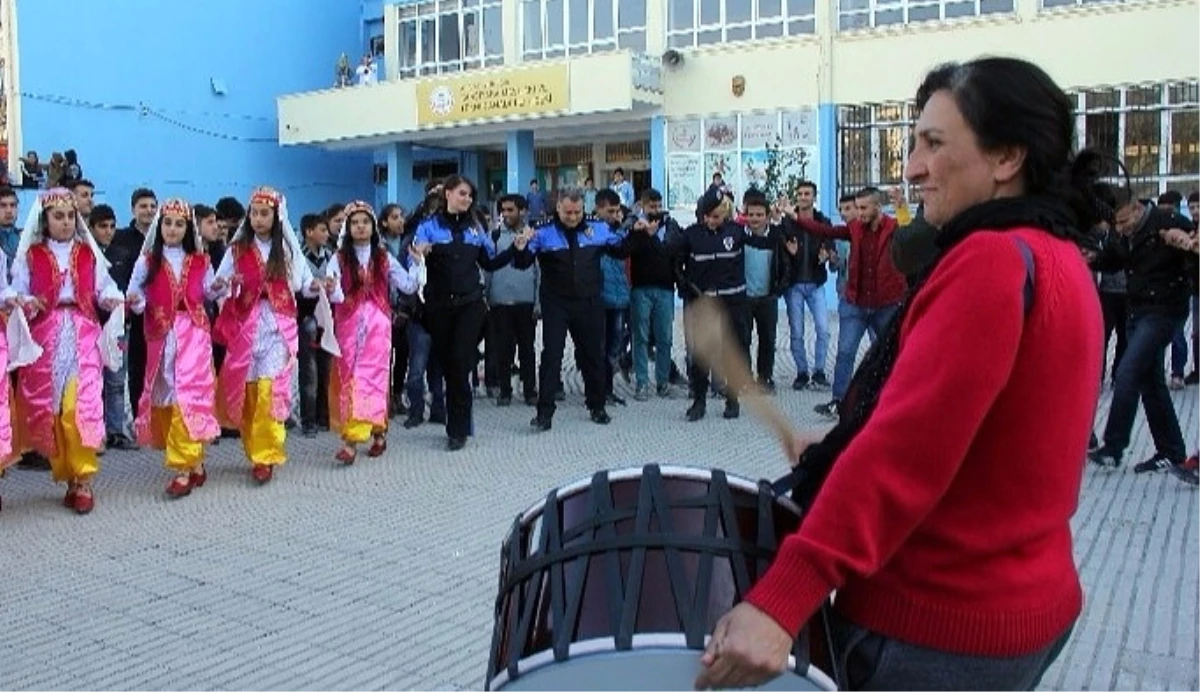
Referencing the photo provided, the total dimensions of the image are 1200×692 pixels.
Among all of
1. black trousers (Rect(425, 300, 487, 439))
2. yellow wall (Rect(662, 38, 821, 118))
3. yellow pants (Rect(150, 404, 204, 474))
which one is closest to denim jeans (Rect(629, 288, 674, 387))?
black trousers (Rect(425, 300, 487, 439))

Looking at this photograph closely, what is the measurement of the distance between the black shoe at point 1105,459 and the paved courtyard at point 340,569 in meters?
0.15

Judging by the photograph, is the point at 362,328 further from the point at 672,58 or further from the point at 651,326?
the point at 672,58

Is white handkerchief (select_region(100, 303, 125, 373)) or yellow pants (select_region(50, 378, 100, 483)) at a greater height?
white handkerchief (select_region(100, 303, 125, 373))

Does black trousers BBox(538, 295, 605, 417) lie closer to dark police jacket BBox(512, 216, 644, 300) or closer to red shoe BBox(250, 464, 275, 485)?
dark police jacket BBox(512, 216, 644, 300)

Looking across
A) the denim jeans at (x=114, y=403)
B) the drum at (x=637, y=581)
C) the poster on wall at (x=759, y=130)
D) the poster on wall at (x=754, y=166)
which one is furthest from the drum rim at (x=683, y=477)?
the poster on wall at (x=759, y=130)

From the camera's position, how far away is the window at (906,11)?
20547mm

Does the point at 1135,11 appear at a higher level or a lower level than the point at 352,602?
higher

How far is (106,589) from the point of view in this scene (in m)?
5.35

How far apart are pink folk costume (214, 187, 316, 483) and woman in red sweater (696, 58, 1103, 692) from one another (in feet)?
20.2

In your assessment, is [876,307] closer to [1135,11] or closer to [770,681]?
[770,681]

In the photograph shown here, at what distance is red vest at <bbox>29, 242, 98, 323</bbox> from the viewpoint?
675cm

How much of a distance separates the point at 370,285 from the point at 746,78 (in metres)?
15.6

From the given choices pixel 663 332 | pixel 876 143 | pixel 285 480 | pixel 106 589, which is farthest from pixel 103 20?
pixel 106 589

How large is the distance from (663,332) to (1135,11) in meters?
12.6
